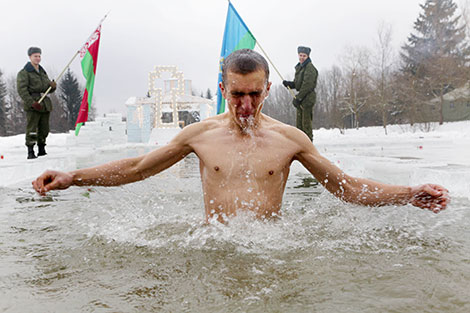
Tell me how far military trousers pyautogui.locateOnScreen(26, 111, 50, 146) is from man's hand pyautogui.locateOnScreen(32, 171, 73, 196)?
6355mm

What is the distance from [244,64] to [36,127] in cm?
723

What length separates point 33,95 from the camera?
7996mm

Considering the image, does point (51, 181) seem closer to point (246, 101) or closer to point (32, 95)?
point (246, 101)

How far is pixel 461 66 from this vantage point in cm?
2778

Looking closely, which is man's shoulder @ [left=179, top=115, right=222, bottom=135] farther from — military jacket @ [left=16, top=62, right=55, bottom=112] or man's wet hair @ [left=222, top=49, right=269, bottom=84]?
military jacket @ [left=16, top=62, right=55, bottom=112]

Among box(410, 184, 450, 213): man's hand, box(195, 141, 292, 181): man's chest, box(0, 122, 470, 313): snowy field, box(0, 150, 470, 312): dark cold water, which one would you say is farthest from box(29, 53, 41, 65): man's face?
box(410, 184, 450, 213): man's hand

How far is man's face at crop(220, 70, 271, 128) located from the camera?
214 cm

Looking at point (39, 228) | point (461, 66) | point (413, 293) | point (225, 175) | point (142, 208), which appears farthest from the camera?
point (461, 66)

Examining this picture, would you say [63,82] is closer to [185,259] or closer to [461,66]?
[461,66]

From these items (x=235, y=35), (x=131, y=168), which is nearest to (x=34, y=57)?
(x=235, y=35)

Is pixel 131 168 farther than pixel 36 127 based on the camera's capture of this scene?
No

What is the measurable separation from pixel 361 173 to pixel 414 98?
1062 inches

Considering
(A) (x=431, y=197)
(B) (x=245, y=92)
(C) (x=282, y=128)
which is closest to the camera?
(A) (x=431, y=197)

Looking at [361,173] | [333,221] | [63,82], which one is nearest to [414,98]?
[361,173]
